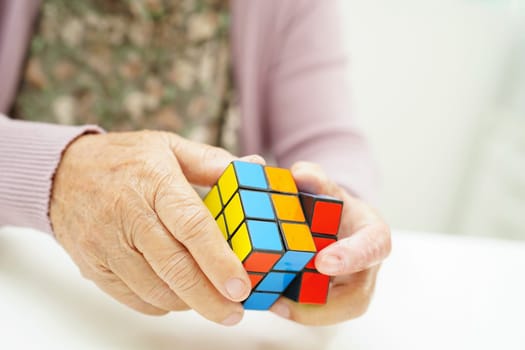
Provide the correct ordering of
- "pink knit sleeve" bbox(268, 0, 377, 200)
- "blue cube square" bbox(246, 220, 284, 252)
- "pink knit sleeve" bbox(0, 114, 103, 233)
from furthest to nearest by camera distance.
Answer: "pink knit sleeve" bbox(268, 0, 377, 200)
"pink knit sleeve" bbox(0, 114, 103, 233)
"blue cube square" bbox(246, 220, 284, 252)

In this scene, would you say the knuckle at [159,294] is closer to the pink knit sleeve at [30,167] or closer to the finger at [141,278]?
the finger at [141,278]

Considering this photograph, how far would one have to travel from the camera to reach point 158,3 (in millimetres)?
963

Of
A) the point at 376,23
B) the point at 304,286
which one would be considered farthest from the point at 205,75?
the point at 376,23

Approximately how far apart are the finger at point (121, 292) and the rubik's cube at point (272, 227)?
10cm

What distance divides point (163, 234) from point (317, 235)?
149mm

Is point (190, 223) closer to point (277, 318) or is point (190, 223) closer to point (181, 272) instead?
point (181, 272)

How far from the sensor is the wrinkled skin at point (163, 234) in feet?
1.45

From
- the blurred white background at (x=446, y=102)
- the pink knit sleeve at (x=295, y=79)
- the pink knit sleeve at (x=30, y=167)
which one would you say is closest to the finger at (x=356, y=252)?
the pink knit sleeve at (x=30, y=167)

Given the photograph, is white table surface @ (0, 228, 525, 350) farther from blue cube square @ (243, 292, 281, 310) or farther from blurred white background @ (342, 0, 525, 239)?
blurred white background @ (342, 0, 525, 239)

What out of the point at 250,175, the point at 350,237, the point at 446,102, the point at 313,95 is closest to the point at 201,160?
the point at 250,175

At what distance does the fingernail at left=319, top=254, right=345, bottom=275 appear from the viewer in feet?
1.55

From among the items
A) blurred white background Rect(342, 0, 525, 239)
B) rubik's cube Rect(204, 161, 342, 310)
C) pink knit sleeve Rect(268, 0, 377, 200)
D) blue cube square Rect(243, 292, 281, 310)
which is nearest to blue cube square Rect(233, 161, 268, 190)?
rubik's cube Rect(204, 161, 342, 310)

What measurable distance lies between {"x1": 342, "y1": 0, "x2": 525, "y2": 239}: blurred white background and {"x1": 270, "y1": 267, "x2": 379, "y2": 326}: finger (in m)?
1.25

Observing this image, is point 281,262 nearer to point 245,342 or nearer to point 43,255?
point 245,342
